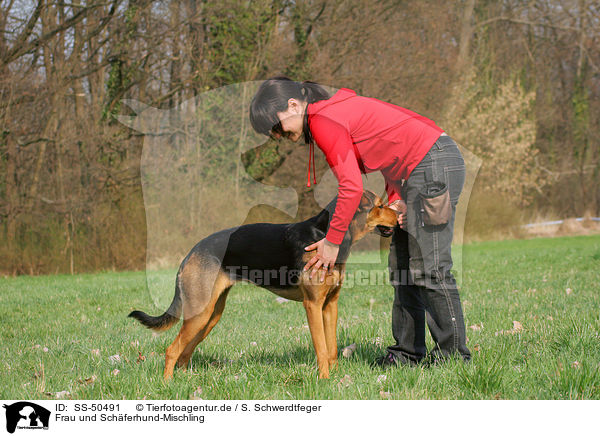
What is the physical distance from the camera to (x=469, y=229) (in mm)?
20750

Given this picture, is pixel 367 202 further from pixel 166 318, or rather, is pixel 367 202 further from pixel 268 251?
pixel 166 318

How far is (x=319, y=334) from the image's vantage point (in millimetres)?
3627

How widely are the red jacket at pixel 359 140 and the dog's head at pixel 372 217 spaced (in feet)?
0.81

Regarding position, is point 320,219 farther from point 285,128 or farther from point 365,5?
point 365,5

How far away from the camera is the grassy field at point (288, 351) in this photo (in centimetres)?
320

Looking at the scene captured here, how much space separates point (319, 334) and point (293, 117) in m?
1.45

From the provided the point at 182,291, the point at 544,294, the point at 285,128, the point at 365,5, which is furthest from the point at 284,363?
the point at 365,5

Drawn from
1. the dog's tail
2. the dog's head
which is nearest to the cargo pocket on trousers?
the dog's head

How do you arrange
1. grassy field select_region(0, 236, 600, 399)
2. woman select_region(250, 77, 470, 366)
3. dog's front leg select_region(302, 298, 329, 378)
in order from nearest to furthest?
1. grassy field select_region(0, 236, 600, 399)
2. woman select_region(250, 77, 470, 366)
3. dog's front leg select_region(302, 298, 329, 378)

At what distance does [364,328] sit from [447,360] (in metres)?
1.45

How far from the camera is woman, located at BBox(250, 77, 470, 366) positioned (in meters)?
3.31

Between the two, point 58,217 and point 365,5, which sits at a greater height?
point 365,5
